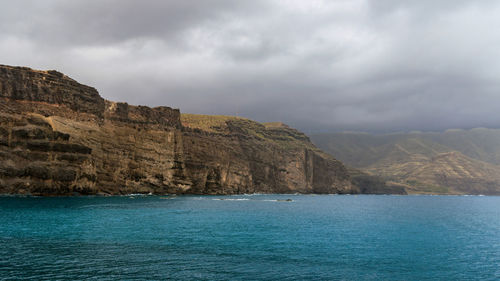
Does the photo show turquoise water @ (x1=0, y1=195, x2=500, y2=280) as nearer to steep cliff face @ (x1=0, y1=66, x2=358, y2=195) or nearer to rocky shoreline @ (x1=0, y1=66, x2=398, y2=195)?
steep cliff face @ (x1=0, y1=66, x2=358, y2=195)

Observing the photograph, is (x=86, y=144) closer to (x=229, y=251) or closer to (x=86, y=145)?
(x=86, y=145)

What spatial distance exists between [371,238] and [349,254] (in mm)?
13646

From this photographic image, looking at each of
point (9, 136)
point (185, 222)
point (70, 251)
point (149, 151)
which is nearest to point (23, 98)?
point (9, 136)

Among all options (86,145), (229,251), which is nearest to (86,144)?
(86,145)

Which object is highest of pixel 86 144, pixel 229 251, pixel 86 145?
pixel 86 144

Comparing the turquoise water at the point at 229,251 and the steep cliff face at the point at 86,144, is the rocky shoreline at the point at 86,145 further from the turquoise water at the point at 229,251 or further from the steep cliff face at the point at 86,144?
the turquoise water at the point at 229,251

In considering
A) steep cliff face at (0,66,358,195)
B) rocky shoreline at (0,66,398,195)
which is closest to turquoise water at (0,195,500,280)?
steep cliff face at (0,66,358,195)

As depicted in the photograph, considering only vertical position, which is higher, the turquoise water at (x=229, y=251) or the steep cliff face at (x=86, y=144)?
the steep cliff face at (x=86, y=144)

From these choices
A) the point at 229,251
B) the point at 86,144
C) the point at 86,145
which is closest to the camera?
the point at 229,251

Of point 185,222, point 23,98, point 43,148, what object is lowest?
point 185,222

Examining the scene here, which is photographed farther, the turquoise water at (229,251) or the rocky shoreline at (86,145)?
the rocky shoreline at (86,145)

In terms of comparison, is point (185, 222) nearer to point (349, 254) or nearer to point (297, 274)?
point (349, 254)

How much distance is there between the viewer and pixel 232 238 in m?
47.5

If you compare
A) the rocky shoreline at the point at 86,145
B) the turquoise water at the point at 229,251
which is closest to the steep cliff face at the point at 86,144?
the rocky shoreline at the point at 86,145
